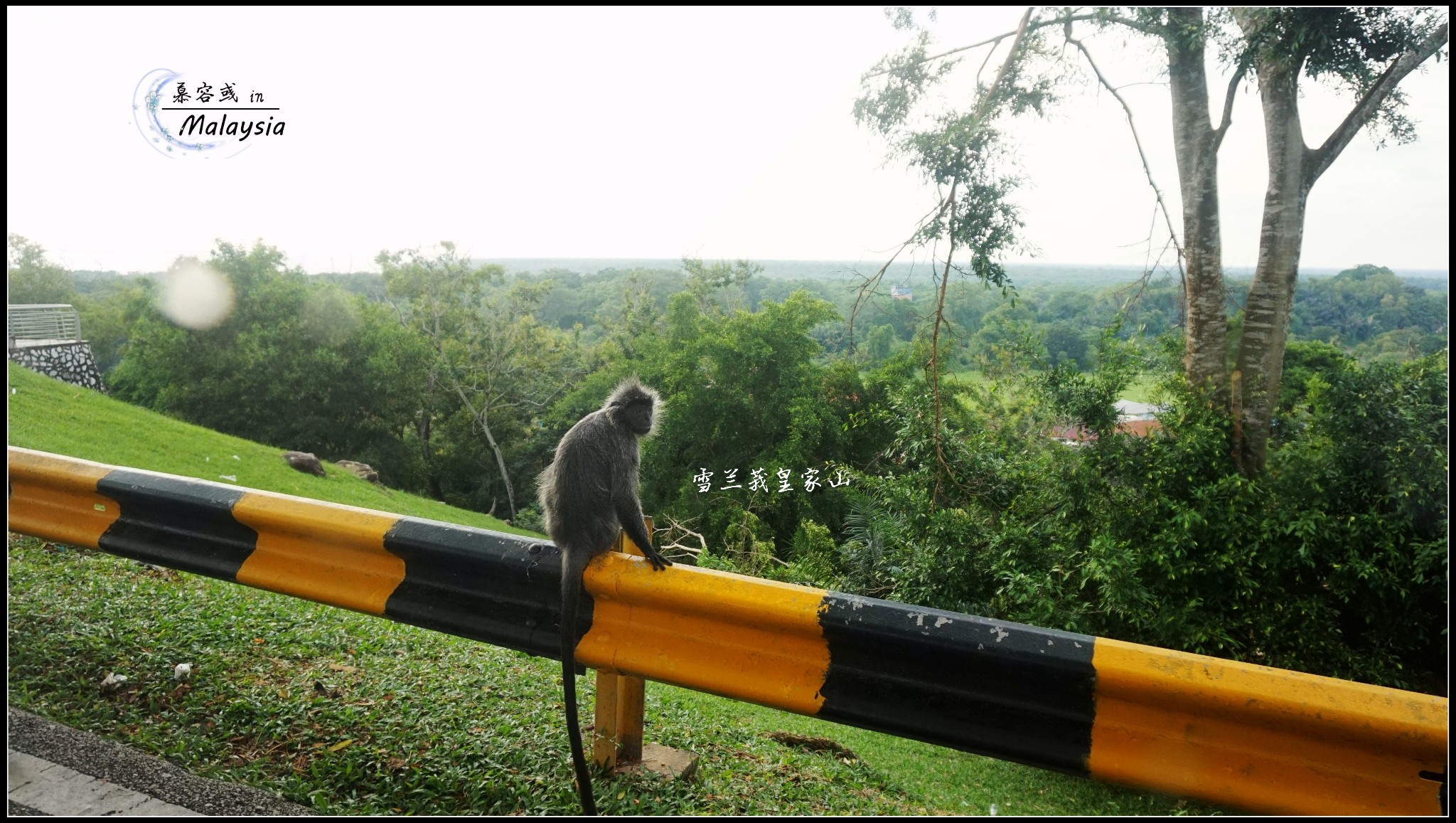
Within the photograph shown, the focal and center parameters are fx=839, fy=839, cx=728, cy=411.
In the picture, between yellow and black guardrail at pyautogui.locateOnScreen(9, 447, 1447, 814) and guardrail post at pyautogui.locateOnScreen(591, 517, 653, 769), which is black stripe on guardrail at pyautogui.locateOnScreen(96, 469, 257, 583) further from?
guardrail post at pyautogui.locateOnScreen(591, 517, 653, 769)

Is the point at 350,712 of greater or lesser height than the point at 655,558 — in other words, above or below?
below

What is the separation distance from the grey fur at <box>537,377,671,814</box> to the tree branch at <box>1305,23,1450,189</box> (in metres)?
6.74

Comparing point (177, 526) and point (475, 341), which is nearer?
point (177, 526)

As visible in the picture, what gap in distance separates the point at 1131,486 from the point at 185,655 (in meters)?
6.85

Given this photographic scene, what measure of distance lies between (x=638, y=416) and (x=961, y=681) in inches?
70.4

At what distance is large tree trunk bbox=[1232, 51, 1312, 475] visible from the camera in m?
7.48

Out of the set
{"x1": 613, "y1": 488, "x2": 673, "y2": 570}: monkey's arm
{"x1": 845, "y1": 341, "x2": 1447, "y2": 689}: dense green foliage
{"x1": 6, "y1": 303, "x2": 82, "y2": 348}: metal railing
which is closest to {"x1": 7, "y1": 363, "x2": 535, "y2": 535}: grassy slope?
{"x1": 6, "y1": 303, "x2": 82, "y2": 348}: metal railing

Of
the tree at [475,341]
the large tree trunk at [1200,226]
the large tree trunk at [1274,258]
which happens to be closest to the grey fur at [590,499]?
the large tree trunk at [1274,258]

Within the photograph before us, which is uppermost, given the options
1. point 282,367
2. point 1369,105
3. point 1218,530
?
point 1369,105

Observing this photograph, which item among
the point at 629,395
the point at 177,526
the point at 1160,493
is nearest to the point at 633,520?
the point at 629,395

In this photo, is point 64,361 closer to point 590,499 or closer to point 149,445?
point 149,445

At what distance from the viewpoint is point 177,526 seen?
252cm

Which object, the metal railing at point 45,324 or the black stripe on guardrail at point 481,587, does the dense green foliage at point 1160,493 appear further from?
the metal railing at point 45,324

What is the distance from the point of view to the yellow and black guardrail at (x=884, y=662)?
1521mm
